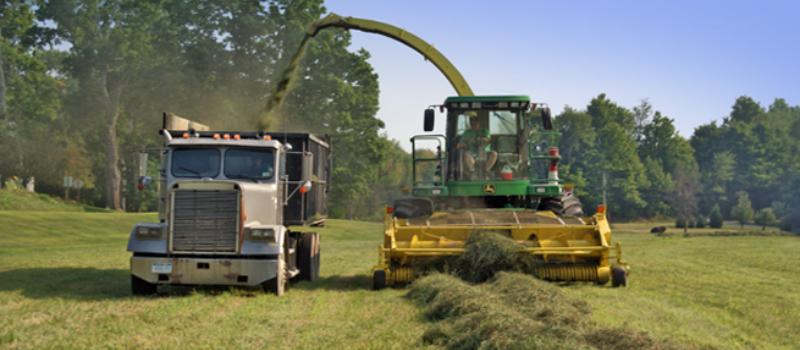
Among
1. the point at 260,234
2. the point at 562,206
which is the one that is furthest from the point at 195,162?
the point at 562,206

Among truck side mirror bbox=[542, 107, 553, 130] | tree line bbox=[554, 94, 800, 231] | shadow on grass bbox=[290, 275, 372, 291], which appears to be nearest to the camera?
shadow on grass bbox=[290, 275, 372, 291]

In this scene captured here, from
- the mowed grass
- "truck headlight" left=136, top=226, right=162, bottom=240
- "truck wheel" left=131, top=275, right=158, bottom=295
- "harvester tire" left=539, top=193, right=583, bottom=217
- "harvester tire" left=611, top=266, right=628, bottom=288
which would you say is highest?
"harvester tire" left=539, top=193, right=583, bottom=217

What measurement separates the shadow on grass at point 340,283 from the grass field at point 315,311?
0.07 ft

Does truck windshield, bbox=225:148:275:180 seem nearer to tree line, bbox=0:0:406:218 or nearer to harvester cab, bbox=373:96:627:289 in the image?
harvester cab, bbox=373:96:627:289

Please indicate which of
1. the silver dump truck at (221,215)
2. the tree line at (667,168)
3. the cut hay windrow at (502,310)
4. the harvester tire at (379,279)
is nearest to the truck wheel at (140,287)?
the silver dump truck at (221,215)

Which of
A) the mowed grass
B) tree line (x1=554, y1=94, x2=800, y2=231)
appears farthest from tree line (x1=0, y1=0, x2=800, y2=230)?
the mowed grass

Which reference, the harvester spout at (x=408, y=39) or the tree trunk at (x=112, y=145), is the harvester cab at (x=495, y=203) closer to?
the harvester spout at (x=408, y=39)

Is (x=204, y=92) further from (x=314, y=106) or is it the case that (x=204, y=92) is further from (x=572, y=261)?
(x=572, y=261)

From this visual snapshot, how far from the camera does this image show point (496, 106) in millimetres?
18266

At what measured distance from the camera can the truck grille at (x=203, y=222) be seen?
1388cm

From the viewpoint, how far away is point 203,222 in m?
13.9

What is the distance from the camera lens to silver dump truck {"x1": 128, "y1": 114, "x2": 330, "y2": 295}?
13766 mm

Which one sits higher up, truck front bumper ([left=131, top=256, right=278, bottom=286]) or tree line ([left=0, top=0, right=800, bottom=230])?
tree line ([left=0, top=0, right=800, bottom=230])

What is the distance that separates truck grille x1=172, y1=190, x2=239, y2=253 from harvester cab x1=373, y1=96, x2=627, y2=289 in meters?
2.59
